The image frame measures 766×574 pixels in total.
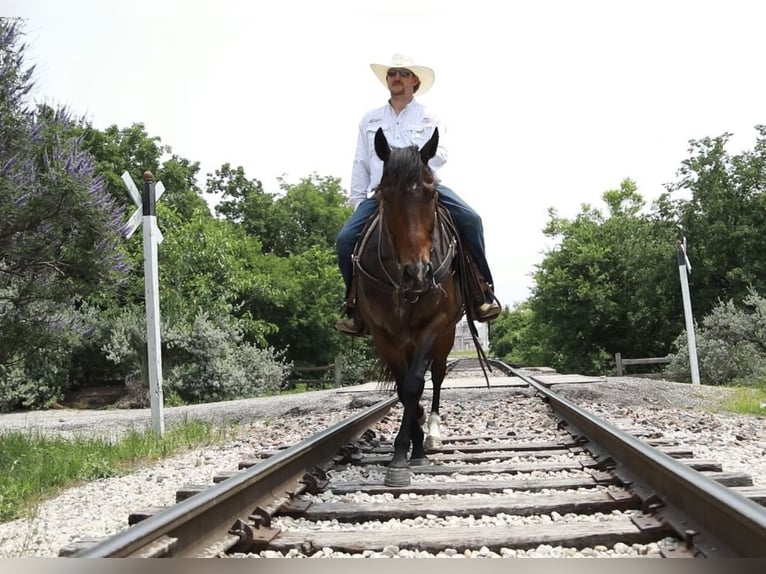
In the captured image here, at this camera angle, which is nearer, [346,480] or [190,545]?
[190,545]

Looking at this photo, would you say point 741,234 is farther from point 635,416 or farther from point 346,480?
point 346,480

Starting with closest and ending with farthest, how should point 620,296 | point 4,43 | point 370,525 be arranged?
point 370,525, point 4,43, point 620,296

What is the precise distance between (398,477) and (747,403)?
6100 millimetres

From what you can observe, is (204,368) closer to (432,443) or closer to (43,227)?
(43,227)

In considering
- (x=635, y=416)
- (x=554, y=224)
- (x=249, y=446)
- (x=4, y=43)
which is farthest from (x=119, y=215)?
(x=554, y=224)

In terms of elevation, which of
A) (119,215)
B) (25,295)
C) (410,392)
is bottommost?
(410,392)

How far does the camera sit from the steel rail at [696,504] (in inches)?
83.1

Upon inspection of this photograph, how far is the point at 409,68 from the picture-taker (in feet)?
15.8

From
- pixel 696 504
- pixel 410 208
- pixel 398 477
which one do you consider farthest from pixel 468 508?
pixel 410 208

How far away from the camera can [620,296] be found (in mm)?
31297

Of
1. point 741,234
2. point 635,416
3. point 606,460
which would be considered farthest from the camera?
point 741,234

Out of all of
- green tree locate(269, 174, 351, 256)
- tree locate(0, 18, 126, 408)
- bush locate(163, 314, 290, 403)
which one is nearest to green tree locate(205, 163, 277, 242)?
green tree locate(269, 174, 351, 256)

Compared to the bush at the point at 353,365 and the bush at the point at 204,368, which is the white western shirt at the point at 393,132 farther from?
the bush at the point at 353,365

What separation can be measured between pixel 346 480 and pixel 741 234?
72.3 feet
